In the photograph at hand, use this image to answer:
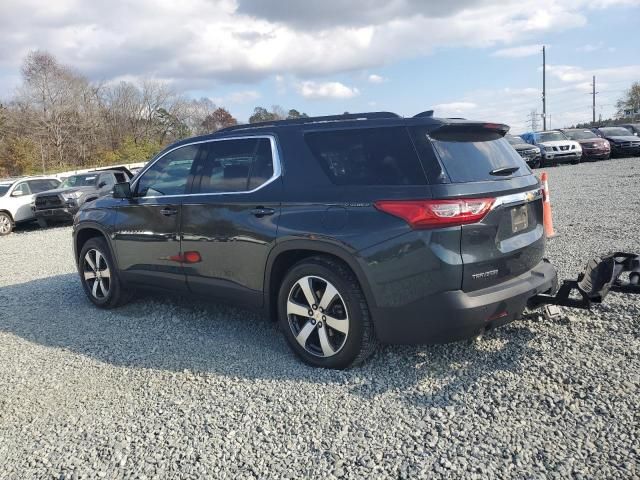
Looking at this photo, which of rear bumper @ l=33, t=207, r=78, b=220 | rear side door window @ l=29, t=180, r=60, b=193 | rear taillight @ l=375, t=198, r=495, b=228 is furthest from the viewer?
rear side door window @ l=29, t=180, r=60, b=193

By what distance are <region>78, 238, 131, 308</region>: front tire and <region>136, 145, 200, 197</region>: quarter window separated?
0.90 m

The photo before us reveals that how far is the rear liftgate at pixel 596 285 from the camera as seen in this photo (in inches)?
145

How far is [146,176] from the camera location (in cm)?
515

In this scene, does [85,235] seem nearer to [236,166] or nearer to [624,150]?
[236,166]

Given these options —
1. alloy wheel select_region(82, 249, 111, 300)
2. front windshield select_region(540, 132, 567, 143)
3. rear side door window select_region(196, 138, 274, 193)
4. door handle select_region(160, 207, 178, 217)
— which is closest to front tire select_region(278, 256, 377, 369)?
rear side door window select_region(196, 138, 274, 193)

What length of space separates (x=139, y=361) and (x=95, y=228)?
2.00 meters

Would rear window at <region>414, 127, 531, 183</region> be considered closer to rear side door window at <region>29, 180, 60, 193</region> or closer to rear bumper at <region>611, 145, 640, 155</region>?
rear side door window at <region>29, 180, 60, 193</region>

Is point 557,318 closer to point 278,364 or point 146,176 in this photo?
point 278,364

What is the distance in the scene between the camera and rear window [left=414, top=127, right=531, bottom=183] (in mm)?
3350

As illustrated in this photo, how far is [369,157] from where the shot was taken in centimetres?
352

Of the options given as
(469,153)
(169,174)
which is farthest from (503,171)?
(169,174)

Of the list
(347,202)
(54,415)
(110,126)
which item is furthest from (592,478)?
(110,126)

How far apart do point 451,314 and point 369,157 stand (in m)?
1.17

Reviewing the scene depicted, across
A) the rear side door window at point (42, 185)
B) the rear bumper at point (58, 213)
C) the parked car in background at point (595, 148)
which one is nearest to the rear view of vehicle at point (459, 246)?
the rear bumper at point (58, 213)
